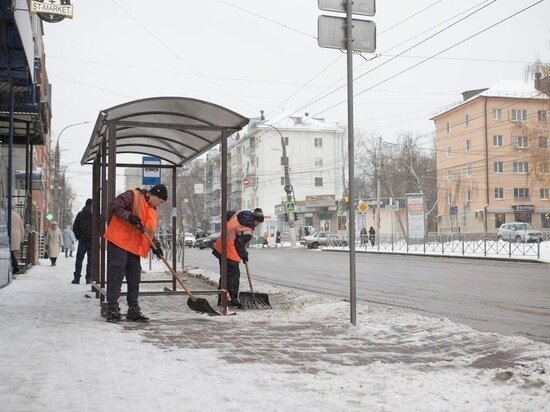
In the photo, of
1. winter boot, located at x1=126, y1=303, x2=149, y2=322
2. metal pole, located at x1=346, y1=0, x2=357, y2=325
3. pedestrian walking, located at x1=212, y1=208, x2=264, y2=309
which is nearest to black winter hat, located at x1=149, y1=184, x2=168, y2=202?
winter boot, located at x1=126, y1=303, x2=149, y2=322

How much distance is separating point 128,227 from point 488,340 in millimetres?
4218

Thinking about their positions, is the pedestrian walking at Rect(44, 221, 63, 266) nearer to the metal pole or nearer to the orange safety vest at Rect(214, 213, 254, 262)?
the orange safety vest at Rect(214, 213, 254, 262)

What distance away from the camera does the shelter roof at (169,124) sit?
26.9ft

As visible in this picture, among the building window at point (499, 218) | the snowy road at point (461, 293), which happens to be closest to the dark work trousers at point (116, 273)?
the snowy road at point (461, 293)

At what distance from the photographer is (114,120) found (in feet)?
27.8

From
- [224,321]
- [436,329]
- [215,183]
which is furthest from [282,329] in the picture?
[215,183]

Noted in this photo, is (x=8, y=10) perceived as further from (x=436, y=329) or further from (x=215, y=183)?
(x=215, y=183)

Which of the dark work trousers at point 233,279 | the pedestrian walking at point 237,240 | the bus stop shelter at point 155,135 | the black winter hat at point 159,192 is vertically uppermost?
the bus stop shelter at point 155,135

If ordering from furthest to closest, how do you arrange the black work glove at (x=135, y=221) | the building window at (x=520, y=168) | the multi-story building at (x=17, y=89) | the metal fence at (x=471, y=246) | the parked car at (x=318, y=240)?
1. the building window at (x=520, y=168)
2. the parked car at (x=318, y=240)
3. the metal fence at (x=471, y=246)
4. the multi-story building at (x=17, y=89)
5. the black work glove at (x=135, y=221)

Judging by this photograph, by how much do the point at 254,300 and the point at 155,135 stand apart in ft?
9.83

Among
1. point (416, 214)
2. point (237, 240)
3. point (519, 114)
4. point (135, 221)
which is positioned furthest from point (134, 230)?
point (519, 114)

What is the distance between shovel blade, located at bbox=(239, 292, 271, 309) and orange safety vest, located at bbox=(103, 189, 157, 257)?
2314 mm

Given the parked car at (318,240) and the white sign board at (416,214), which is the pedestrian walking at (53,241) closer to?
the white sign board at (416,214)

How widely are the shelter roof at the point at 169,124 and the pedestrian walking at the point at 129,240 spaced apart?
107 cm
